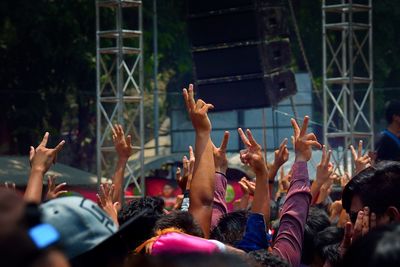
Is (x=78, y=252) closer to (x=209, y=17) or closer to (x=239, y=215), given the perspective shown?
(x=239, y=215)

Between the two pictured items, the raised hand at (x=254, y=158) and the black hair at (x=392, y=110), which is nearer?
the raised hand at (x=254, y=158)

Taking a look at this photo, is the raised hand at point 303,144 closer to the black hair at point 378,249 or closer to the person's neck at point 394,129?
the black hair at point 378,249

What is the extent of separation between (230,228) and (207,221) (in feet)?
0.58

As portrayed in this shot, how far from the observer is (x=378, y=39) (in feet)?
77.7

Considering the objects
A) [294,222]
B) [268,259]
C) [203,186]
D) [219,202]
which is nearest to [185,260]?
[268,259]

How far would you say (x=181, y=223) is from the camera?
4.45 meters

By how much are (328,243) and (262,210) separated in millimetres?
924

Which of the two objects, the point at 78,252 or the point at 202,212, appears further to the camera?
the point at 202,212

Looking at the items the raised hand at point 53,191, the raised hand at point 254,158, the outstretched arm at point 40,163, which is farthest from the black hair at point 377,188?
the raised hand at point 53,191

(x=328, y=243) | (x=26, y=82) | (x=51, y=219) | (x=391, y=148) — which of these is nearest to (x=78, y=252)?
(x=51, y=219)

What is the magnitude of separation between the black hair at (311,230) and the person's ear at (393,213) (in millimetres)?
1450

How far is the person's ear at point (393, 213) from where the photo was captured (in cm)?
423

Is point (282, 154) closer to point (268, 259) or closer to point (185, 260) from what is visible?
point (268, 259)

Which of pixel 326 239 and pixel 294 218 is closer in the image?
pixel 294 218
